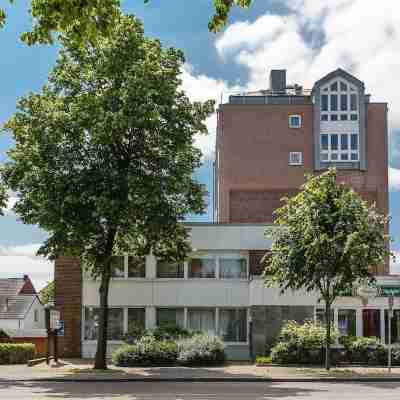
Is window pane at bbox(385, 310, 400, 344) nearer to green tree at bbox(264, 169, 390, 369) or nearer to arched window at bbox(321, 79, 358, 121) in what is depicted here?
green tree at bbox(264, 169, 390, 369)

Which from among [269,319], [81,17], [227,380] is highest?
[81,17]

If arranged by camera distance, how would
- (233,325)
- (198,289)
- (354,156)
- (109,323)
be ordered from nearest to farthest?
(233,325) → (198,289) → (109,323) → (354,156)

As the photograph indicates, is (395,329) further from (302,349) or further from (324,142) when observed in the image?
(324,142)

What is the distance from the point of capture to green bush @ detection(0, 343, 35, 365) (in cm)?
3569

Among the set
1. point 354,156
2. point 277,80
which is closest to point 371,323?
point 354,156

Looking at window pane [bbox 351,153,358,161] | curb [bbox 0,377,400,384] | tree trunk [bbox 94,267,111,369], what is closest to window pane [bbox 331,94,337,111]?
window pane [bbox 351,153,358,161]

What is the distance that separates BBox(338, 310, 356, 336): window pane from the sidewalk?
509 cm

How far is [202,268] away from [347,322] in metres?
6.86

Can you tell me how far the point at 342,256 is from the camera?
28.2 meters

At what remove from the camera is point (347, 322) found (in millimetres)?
36781

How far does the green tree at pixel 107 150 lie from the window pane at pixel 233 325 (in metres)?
8.67

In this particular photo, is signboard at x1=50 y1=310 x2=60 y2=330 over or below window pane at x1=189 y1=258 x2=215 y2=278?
below

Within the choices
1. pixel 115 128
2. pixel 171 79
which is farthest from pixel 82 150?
pixel 171 79

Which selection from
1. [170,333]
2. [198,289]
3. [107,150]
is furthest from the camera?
[198,289]
